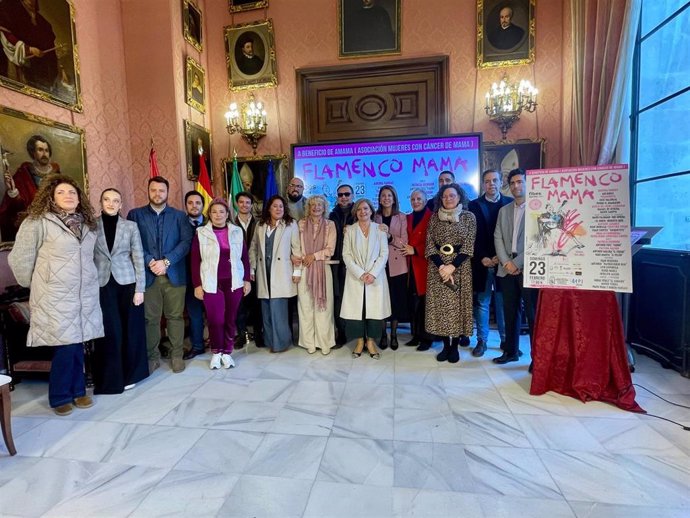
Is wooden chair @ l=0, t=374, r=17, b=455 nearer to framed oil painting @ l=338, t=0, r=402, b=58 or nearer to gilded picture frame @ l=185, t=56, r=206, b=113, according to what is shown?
gilded picture frame @ l=185, t=56, r=206, b=113

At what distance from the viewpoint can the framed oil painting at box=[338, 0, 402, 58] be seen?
4.79 metres

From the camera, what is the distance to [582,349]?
2.57 m

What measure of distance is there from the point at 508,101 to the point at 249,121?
345cm

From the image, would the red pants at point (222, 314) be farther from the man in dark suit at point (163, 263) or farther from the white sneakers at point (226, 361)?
the man in dark suit at point (163, 263)

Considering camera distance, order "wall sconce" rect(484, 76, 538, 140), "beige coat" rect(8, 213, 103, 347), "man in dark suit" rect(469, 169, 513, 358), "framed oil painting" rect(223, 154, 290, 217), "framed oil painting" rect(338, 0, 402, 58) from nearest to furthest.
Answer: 1. "beige coat" rect(8, 213, 103, 347)
2. "man in dark suit" rect(469, 169, 513, 358)
3. "wall sconce" rect(484, 76, 538, 140)
4. "framed oil painting" rect(338, 0, 402, 58)
5. "framed oil painting" rect(223, 154, 290, 217)

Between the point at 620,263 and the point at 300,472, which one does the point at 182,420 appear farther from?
the point at 620,263

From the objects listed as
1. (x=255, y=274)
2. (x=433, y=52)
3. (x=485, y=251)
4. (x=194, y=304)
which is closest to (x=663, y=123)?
(x=485, y=251)

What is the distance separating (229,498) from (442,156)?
4221 millimetres

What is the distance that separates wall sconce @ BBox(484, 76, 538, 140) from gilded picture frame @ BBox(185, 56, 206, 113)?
3.92 metres

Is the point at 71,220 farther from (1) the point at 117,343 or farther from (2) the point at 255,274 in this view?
(2) the point at 255,274

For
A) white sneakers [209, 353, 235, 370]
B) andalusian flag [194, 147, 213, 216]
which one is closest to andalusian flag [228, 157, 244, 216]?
andalusian flag [194, 147, 213, 216]

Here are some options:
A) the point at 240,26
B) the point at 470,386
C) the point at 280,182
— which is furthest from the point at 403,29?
the point at 470,386

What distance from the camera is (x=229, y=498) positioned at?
1688mm

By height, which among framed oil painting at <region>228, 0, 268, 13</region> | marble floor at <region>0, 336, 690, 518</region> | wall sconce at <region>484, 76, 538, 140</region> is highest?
framed oil painting at <region>228, 0, 268, 13</region>
